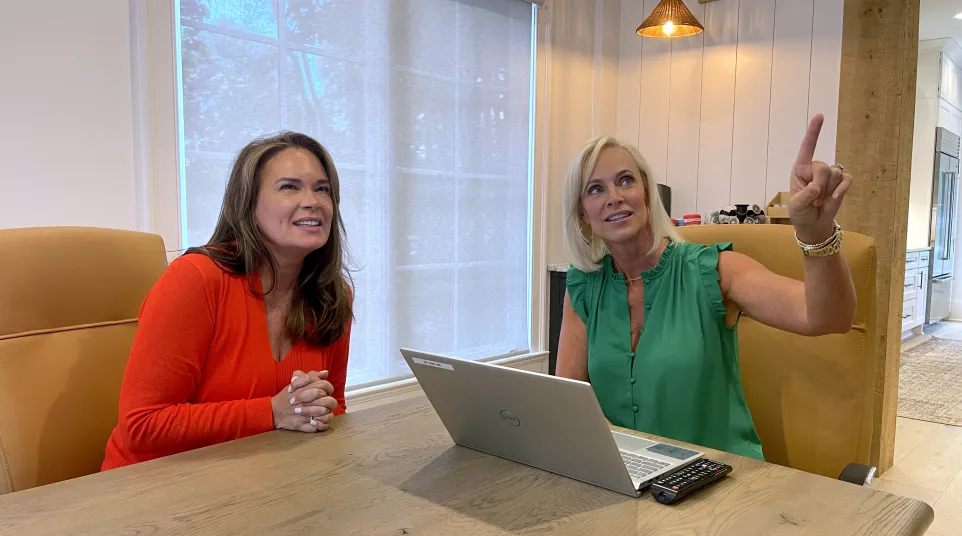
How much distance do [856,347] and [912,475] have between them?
2056mm

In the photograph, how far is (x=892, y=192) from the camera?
266cm

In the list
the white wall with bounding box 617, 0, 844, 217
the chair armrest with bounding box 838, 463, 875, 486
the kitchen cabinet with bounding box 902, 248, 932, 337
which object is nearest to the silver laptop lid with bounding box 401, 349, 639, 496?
the chair armrest with bounding box 838, 463, 875, 486

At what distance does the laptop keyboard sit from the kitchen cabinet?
213 inches

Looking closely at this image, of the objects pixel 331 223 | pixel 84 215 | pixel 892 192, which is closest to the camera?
pixel 331 223

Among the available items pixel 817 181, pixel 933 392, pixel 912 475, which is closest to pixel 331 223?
pixel 817 181

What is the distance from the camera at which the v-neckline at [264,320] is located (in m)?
1.34

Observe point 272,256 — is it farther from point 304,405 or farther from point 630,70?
point 630,70

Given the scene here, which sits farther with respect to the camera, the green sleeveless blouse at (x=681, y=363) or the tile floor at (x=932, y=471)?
the tile floor at (x=932, y=471)

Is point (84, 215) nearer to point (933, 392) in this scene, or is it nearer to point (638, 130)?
point (638, 130)

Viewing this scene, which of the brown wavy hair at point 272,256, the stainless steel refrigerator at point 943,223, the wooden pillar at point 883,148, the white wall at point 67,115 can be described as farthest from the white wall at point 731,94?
the stainless steel refrigerator at point 943,223

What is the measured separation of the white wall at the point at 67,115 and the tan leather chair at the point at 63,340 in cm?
70

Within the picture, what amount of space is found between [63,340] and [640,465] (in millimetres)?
1099

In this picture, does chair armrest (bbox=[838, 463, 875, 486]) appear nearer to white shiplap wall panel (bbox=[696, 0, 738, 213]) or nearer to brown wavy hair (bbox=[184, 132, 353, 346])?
brown wavy hair (bbox=[184, 132, 353, 346])

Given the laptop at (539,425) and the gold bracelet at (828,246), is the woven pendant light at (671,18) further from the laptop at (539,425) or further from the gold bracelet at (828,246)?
the laptop at (539,425)
